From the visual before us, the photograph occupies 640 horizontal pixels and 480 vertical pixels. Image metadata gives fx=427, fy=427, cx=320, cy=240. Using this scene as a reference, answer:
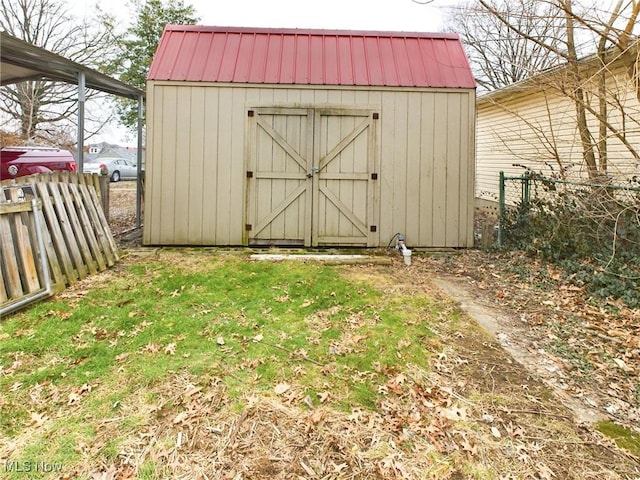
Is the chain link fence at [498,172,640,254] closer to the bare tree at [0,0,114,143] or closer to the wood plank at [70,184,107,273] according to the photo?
the wood plank at [70,184,107,273]

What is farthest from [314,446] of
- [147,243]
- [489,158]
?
[489,158]

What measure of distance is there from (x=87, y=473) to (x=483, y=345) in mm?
2678

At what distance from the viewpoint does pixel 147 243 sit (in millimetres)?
6375

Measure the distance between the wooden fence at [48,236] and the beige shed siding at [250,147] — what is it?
1220mm

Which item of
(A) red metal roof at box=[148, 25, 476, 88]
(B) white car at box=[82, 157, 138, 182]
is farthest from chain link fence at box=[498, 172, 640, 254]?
(B) white car at box=[82, 157, 138, 182]

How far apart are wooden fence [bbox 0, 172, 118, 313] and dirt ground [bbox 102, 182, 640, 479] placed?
268 cm

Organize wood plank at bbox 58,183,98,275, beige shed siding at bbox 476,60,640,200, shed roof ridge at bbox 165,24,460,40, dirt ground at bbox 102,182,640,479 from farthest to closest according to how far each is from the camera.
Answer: shed roof ridge at bbox 165,24,460,40 < beige shed siding at bbox 476,60,640,200 < wood plank at bbox 58,183,98,275 < dirt ground at bbox 102,182,640,479


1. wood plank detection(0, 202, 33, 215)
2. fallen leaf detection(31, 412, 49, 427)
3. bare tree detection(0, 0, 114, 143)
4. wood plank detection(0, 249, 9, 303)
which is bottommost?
fallen leaf detection(31, 412, 49, 427)

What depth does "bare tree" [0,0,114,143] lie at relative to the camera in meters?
17.9

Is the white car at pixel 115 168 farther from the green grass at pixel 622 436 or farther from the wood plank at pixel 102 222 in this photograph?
the green grass at pixel 622 436

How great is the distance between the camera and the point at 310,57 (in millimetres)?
6617

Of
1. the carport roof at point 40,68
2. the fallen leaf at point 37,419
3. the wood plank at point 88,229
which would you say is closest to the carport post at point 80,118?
the carport roof at point 40,68

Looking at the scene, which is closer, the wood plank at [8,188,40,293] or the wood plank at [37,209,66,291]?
the wood plank at [8,188,40,293]

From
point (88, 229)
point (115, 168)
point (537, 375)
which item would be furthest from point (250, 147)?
point (115, 168)
